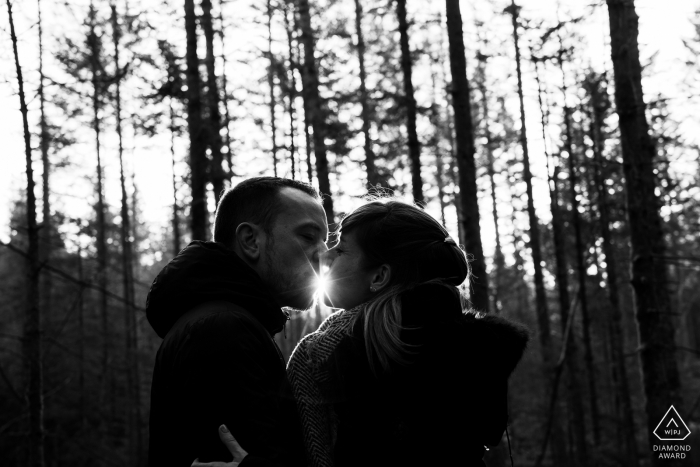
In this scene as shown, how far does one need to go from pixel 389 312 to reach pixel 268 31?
2032 centimetres

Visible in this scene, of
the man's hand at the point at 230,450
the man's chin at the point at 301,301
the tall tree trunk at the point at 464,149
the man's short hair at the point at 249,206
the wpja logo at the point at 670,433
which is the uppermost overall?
the tall tree trunk at the point at 464,149

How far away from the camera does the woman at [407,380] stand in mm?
2248

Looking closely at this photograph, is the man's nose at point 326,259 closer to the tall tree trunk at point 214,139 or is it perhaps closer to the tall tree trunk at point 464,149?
the tall tree trunk at point 464,149

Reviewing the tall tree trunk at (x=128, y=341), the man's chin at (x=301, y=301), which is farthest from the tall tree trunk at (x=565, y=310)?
the man's chin at (x=301, y=301)

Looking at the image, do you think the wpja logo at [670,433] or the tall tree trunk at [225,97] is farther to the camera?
the tall tree trunk at [225,97]

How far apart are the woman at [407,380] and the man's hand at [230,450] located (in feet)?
1.10

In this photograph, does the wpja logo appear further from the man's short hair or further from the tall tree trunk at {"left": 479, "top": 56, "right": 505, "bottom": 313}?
the tall tree trunk at {"left": 479, "top": 56, "right": 505, "bottom": 313}

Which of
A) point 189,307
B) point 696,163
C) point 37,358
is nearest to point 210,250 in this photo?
point 189,307

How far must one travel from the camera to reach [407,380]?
229cm

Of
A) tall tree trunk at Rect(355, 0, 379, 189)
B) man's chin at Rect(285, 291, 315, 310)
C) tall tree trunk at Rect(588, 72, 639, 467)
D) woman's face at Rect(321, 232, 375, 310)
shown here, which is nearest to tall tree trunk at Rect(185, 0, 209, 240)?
tall tree trunk at Rect(355, 0, 379, 189)

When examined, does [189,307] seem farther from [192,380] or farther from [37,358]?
[37,358]

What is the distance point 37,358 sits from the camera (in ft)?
28.3

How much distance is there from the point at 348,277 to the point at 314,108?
1350 centimetres

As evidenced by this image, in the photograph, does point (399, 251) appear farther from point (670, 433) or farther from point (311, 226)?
point (670, 433)
